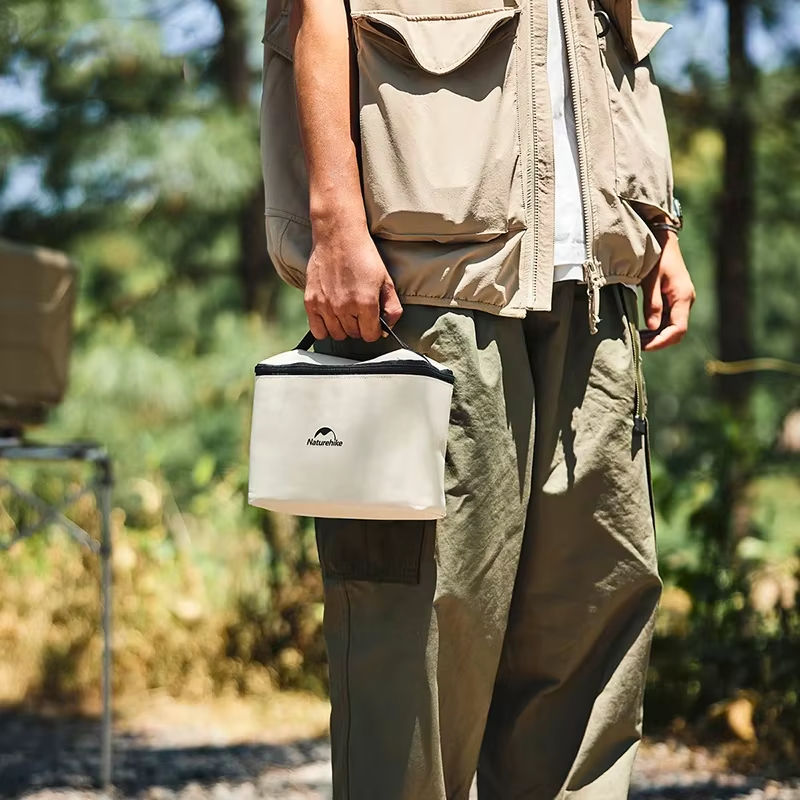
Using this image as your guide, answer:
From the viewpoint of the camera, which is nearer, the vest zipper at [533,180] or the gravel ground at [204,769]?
the vest zipper at [533,180]

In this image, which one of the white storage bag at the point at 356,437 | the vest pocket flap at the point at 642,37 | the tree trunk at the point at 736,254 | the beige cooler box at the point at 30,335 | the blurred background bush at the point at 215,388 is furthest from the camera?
the tree trunk at the point at 736,254

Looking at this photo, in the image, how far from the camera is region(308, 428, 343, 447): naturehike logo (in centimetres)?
125

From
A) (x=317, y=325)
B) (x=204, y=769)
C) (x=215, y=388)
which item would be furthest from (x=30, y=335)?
(x=215, y=388)

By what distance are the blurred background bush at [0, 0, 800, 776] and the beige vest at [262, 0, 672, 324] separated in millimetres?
1345

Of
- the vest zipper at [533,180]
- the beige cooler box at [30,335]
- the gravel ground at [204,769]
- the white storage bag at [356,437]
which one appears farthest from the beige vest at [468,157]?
the gravel ground at [204,769]

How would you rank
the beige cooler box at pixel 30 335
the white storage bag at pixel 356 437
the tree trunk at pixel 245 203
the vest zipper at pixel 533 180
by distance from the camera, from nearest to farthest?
the white storage bag at pixel 356 437 < the vest zipper at pixel 533 180 < the beige cooler box at pixel 30 335 < the tree trunk at pixel 245 203

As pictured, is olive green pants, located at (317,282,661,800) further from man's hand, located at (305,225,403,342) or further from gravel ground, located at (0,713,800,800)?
gravel ground, located at (0,713,800,800)

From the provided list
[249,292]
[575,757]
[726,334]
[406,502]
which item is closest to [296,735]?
[575,757]

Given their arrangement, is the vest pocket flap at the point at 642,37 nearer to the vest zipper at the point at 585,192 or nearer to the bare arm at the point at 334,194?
the vest zipper at the point at 585,192

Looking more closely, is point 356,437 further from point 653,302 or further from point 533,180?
point 653,302

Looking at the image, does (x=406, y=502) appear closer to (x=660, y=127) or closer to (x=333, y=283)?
(x=333, y=283)

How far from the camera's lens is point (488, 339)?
133cm

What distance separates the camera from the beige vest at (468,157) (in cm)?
130

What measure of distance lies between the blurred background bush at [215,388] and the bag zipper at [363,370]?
5.04 ft
